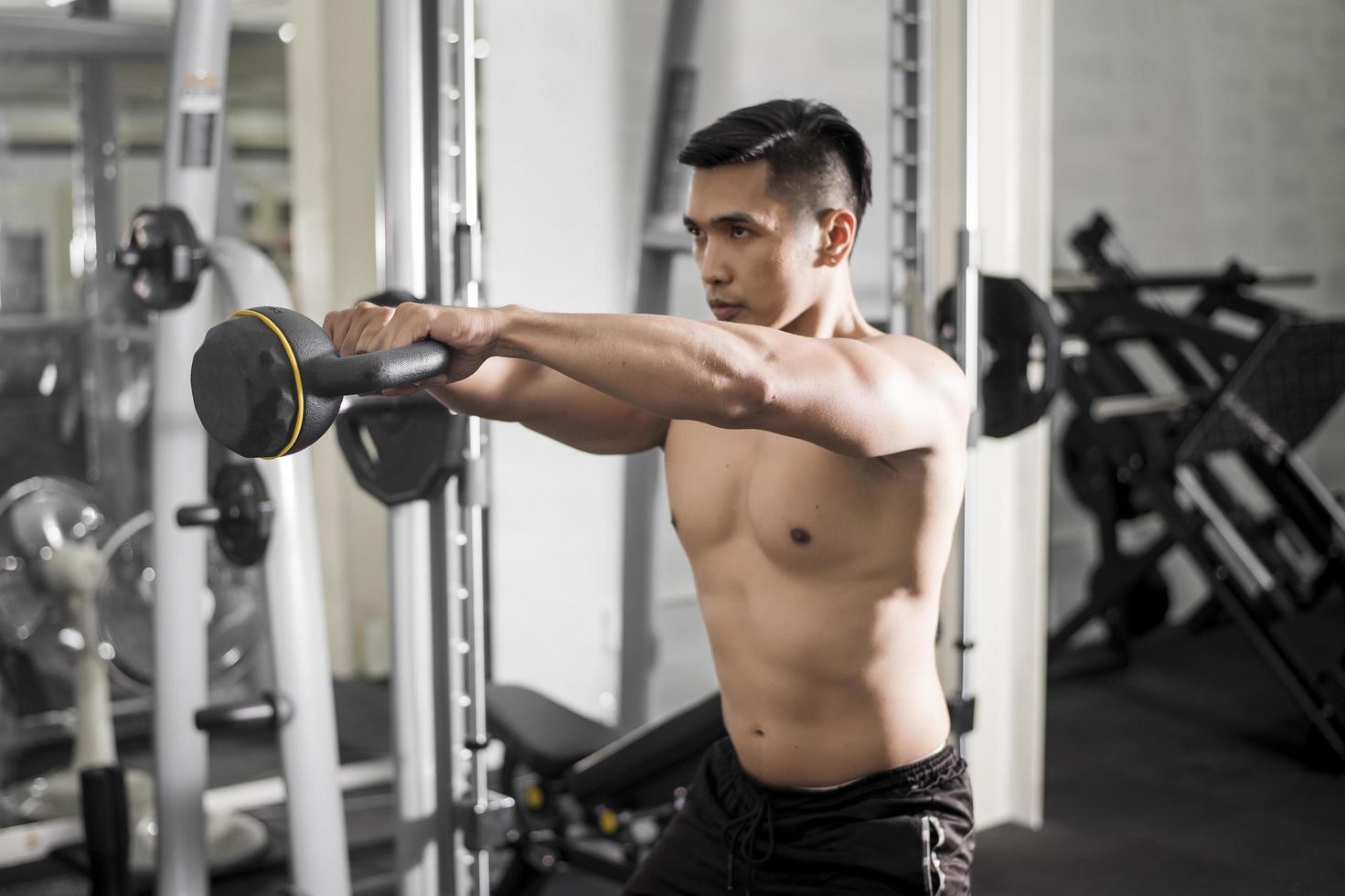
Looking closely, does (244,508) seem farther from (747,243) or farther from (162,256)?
(747,243)

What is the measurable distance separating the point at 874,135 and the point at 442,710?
2.32 m

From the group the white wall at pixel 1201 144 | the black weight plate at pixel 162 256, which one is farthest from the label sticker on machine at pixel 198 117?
the white wall at pixel 1201 144

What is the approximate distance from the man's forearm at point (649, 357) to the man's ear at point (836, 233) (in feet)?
1.39

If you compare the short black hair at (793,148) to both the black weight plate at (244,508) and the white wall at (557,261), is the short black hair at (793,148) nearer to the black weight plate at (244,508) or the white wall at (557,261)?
the black weight plate at (244,508)

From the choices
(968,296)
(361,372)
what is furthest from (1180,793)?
(361,372)

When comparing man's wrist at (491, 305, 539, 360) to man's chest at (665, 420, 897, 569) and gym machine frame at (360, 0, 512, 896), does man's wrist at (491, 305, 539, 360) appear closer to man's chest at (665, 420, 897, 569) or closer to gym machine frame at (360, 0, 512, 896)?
man's chest at (665, 420, 897, 569)

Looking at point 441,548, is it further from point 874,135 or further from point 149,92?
point 149,92

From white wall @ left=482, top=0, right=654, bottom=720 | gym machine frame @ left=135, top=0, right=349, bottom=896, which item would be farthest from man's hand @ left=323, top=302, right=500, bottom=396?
white wall @ left=482, top=0, right=654, bottom=720

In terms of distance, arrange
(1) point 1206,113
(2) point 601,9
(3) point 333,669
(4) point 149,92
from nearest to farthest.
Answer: (2) point 601,9, (4) point 149,92, (3) point 333,669, (1) point 1206,113

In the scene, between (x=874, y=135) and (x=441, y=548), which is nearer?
(x=441, y=548)

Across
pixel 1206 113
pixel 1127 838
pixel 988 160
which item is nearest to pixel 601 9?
pixel 988 160

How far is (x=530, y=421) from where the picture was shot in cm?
172

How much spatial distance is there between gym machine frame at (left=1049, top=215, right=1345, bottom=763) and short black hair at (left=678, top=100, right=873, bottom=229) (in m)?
2.62

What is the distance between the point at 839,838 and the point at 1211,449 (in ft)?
9.11
